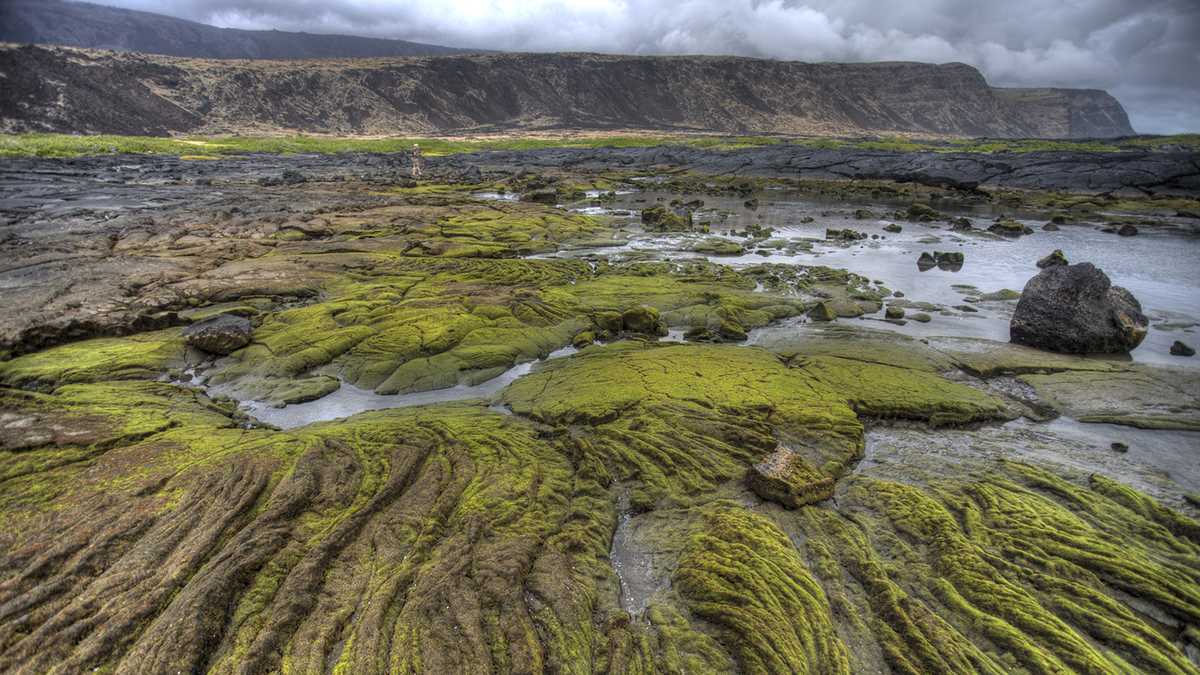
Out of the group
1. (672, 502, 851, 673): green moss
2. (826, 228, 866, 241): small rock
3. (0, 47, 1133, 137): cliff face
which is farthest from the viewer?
(0, 47, 1133, 137): cliff face

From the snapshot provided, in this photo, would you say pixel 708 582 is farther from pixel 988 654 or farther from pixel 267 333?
pixel 267 333

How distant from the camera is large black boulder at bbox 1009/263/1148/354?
39.7 feet

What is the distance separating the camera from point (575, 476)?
25.0 feet

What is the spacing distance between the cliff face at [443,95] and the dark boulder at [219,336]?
103 meters

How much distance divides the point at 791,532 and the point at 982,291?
1564 cm

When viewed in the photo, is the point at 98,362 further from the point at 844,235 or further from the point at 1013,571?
the point at 844,235

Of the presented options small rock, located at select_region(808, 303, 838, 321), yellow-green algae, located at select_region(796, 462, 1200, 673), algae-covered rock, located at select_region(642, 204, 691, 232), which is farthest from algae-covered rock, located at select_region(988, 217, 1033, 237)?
yellow-green algae, located at select_region(796, 462, 1200, 673)

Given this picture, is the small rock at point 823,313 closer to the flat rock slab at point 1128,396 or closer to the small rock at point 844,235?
the flat rock slab at point 1128,396

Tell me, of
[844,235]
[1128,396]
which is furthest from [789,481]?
[844,235]

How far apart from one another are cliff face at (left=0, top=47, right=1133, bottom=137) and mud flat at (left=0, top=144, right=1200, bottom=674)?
103737 mm

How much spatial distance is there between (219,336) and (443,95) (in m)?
153

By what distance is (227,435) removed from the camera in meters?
8.14

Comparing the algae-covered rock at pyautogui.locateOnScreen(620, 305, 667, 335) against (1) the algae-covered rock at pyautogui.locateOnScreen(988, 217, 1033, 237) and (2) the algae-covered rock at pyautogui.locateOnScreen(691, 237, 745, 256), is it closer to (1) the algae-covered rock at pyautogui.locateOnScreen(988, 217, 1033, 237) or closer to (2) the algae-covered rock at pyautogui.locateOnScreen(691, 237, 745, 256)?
(2) the algae-covered rock at pyautogui.locateOnScreen(691, 237, 745, 256)

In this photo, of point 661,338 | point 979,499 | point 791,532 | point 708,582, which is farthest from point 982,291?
point 708,582
